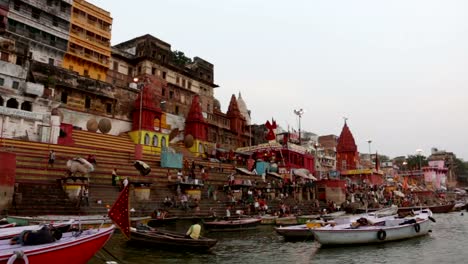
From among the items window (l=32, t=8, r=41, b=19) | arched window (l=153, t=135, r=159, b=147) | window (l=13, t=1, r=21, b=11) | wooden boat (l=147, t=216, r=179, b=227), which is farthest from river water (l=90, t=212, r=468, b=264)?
window (l=32, t=8, r=41, b=19)

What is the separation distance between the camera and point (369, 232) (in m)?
19.0

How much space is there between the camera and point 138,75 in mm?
48969

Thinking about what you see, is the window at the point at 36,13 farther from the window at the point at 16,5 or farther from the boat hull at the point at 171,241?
the boat hull at the point at 171,241

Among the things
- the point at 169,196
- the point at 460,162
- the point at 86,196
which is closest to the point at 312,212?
the point at 169,196

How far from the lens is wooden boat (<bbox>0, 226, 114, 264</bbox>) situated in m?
8.45

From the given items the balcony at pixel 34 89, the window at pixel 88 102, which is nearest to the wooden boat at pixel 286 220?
the balcony at pixel 34 89

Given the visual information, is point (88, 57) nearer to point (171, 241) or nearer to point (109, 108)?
point (109, 108)

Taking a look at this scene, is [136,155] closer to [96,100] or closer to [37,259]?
[96,100]

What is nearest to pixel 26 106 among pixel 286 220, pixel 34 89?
pixel 34 89

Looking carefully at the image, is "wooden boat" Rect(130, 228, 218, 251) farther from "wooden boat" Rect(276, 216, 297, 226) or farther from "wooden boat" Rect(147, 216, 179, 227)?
"wooden boat" Rect(276, 216, 297, 226)

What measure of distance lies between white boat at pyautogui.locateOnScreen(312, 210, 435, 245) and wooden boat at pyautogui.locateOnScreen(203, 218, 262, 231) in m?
6.53

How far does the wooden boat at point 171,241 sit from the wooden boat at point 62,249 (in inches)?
198

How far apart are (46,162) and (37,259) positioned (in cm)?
1656

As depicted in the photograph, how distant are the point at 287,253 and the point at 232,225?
22.8 feet
